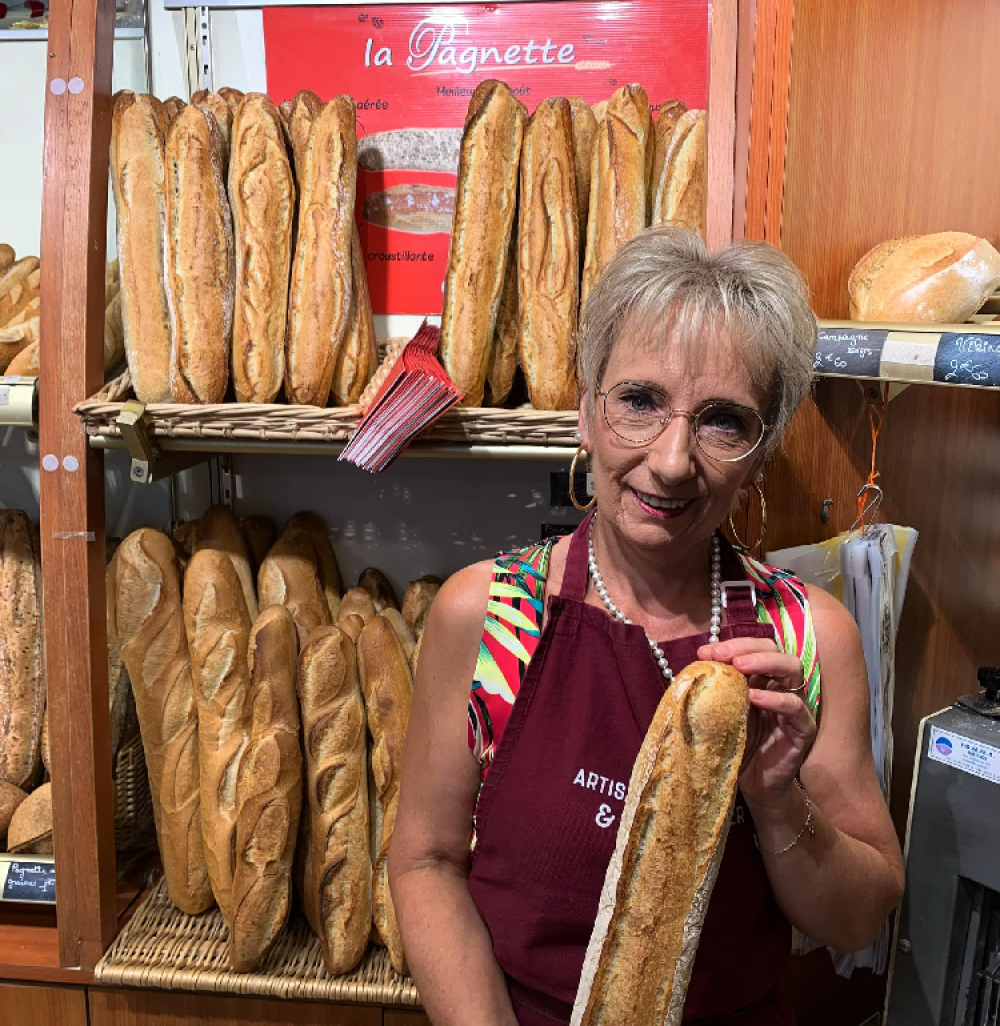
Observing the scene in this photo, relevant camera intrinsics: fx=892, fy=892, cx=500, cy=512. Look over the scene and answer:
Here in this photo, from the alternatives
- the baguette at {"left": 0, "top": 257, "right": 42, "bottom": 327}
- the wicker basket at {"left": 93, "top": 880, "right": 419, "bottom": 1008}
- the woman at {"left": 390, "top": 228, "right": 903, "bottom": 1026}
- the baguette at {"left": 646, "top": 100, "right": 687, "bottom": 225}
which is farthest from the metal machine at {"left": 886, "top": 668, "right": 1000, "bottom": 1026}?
the baguette at {"left": 0, "top": 257, "right": 42, "bottom": 327}

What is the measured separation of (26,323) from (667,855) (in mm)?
1399

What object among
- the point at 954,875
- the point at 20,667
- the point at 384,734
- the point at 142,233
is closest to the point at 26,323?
the point at 142,233

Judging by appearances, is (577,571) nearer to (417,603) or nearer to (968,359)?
(968,359)

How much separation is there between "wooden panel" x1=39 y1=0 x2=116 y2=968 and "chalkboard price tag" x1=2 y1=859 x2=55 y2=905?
0.21 feet

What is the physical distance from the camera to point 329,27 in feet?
5.46

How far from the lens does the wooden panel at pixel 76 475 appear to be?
137 centimetres

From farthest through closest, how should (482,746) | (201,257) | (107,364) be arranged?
(107,364) < (201,257) < (482,746)

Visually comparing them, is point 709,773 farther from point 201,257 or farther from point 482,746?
point 201,257

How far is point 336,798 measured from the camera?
1.48 metres

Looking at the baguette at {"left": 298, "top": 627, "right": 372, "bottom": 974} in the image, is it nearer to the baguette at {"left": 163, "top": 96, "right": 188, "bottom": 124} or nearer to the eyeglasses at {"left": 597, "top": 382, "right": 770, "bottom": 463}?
→ the eyeglasses at {"left": 597, "top": 382, "right": 770, "bottom": 463}

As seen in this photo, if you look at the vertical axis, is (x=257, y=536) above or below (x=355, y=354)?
below

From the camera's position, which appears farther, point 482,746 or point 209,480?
point 209,480

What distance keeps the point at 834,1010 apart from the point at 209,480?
1.55 m

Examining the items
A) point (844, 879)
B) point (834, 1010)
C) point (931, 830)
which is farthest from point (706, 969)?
point (834, 1010)
